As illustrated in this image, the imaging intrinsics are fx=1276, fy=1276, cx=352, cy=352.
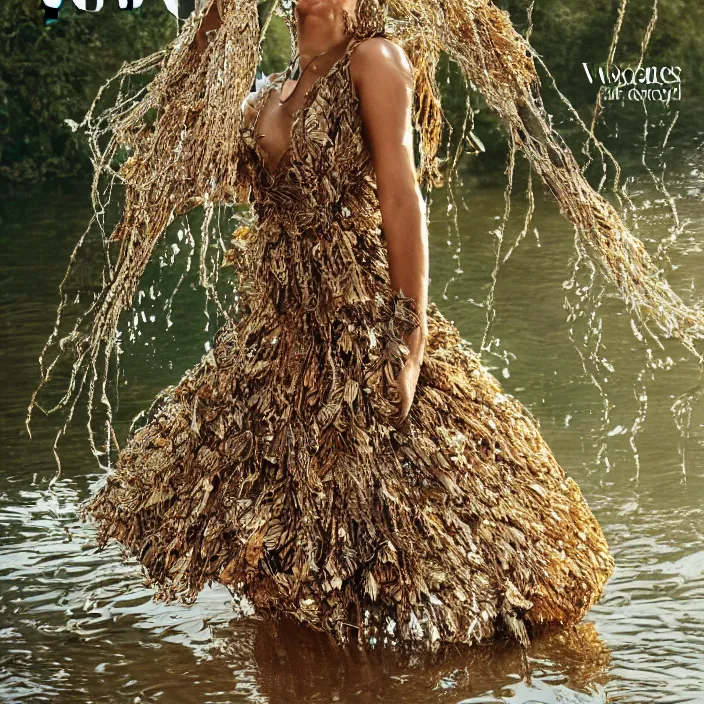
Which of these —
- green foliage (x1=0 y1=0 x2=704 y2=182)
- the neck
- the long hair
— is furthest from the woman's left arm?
green foliage (x1=0 y1=0 x2=704 y2=182)

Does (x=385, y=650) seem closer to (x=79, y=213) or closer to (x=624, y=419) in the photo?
(x=624, y=419)

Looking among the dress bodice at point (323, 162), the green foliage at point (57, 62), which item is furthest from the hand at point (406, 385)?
the green foliage at point (57, 62)

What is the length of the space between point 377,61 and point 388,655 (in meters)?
1.44

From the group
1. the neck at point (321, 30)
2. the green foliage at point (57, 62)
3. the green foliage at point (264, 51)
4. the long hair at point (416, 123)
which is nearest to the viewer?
the neck at point (321, 30)

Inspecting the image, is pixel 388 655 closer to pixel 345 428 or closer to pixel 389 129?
pixel 345 428

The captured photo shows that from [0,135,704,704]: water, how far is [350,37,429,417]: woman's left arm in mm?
741

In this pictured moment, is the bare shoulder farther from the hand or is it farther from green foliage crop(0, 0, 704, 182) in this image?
green foliage crop(0, 0, 704, 182)

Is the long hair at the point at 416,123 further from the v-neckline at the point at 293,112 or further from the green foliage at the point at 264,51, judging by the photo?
the green foliage at the point at 264,51

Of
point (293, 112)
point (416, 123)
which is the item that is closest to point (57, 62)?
point (416, 123)

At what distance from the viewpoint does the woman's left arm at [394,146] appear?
2.97 metres

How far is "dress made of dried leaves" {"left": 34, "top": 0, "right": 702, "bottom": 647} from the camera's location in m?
3.02

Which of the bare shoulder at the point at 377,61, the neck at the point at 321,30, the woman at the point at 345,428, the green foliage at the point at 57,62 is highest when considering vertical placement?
the green foliage at the point at 57,62

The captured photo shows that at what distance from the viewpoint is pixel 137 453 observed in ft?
11.5

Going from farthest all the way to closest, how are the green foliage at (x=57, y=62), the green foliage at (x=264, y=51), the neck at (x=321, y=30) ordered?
1. the green foliage at (x=264, y=51)
2. the green foliage at (x=57, y=62)
3. the neck at (x=321, y=30)
